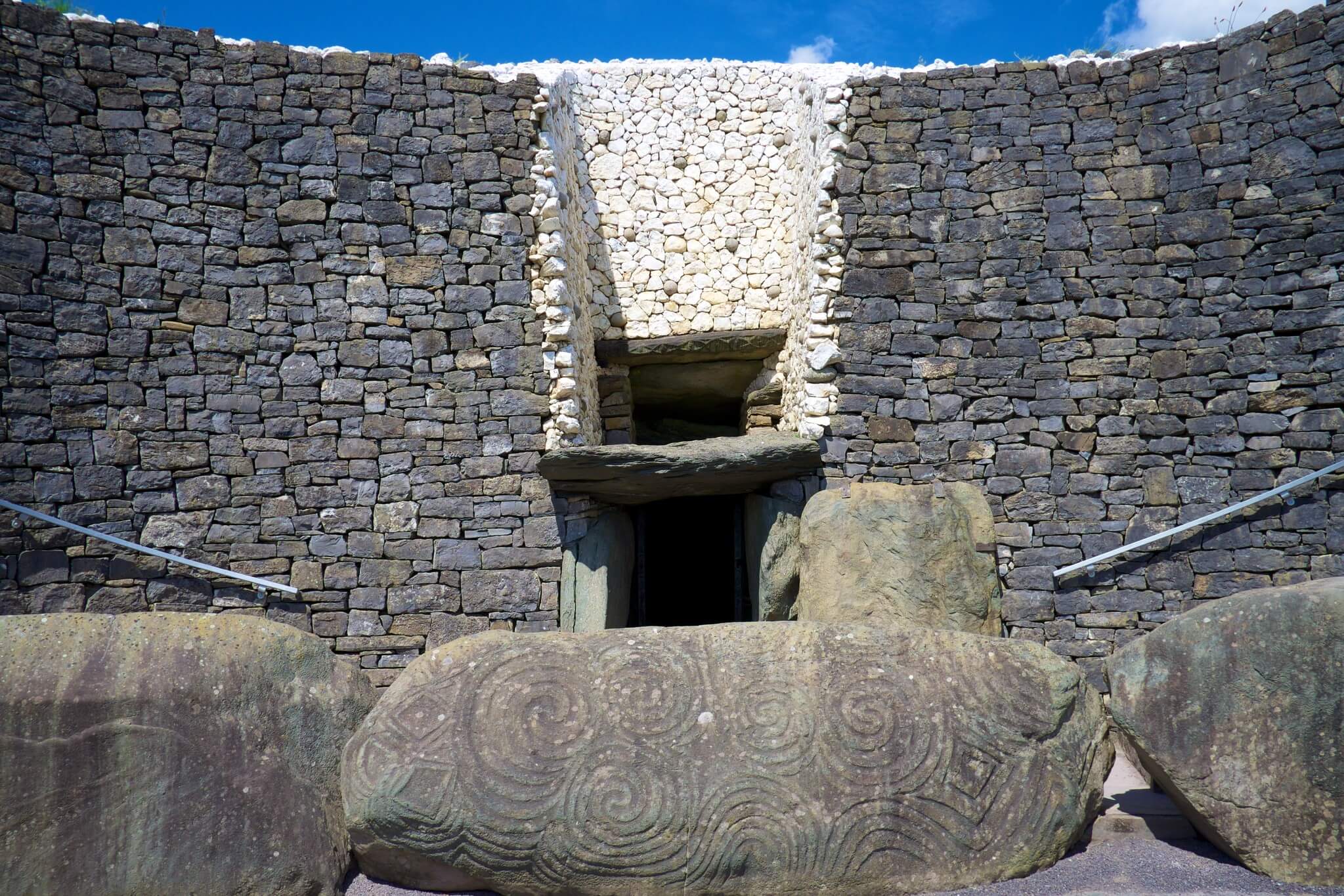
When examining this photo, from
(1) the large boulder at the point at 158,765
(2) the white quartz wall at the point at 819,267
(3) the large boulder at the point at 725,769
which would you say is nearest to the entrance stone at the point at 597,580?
(2) the white quartz wall at the point at 819,267

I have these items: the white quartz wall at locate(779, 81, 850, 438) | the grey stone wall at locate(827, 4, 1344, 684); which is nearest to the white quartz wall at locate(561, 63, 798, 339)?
the white quartz wall at locate(779, 81, 850, 438)

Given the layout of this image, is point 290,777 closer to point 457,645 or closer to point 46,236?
point 457,645

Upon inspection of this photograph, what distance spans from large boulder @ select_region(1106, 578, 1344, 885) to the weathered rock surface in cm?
284

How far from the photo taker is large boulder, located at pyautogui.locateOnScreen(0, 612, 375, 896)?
380 cm

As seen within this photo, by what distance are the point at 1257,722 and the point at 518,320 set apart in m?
5.02

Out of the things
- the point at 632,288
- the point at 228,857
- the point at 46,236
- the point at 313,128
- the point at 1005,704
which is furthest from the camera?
the point at 632,288

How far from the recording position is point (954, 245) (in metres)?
6.90

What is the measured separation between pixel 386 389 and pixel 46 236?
2.40 m

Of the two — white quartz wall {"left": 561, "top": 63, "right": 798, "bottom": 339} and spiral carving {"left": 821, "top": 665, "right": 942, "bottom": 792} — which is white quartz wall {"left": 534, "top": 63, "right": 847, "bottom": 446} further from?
spiral carving {"left": 821, "top": 665, "right": 942, "bottom": 792}

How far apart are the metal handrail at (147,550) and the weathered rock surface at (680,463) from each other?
6.45 ft

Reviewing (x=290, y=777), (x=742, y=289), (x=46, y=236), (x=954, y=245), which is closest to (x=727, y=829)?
(x=290, y=777)

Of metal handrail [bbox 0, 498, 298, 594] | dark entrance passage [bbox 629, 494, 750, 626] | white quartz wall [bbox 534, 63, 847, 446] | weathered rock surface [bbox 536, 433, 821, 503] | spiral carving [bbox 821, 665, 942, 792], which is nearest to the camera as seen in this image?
spiral carving [bbox 821, 665, 942, 792]

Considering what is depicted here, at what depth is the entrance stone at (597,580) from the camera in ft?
21.8

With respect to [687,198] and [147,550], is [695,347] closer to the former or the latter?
[687,198]
